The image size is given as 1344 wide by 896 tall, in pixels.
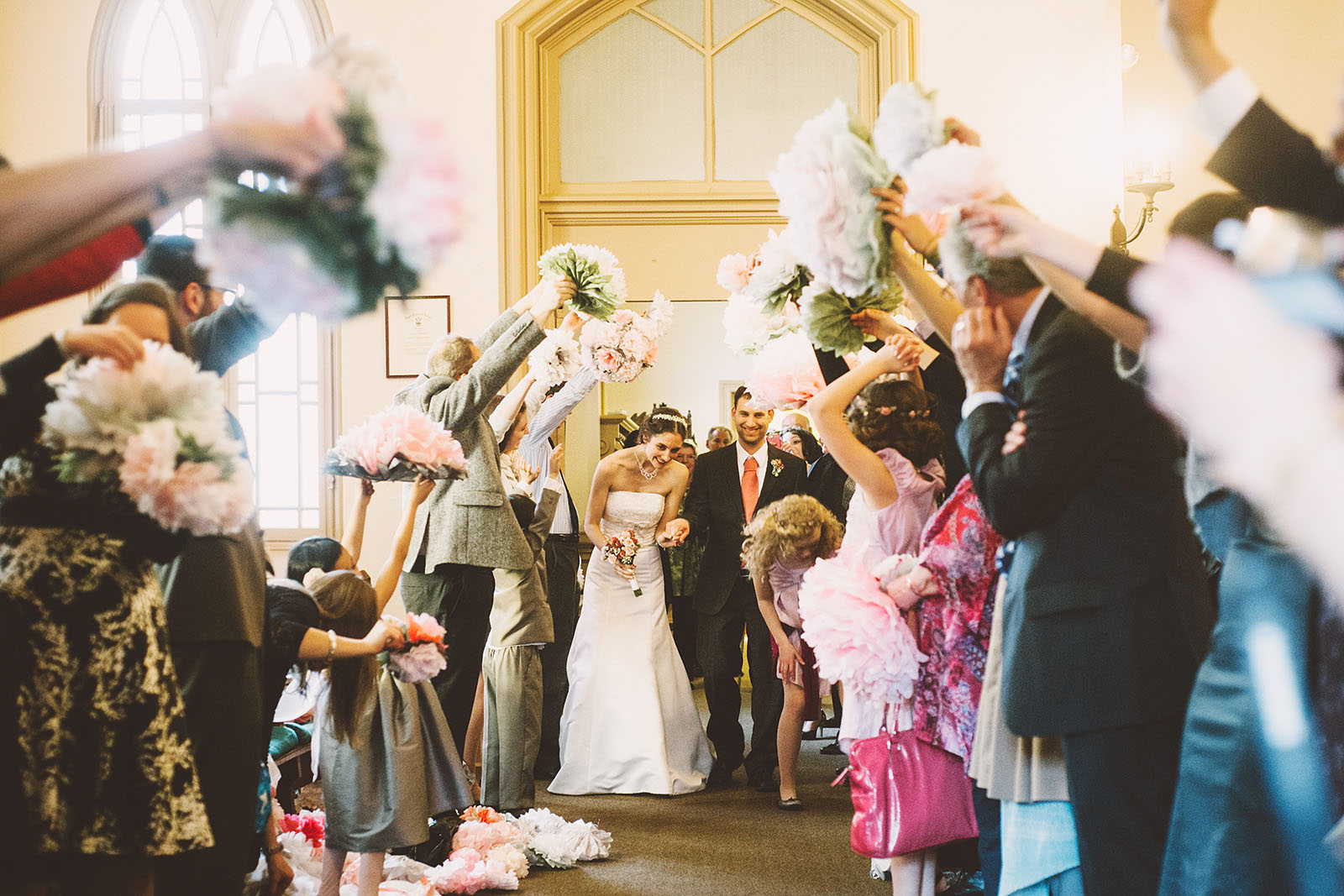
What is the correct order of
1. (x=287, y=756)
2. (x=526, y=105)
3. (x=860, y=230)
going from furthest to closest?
(x=526, y=105)
(x=287, y=756)
(x=860, y=230)

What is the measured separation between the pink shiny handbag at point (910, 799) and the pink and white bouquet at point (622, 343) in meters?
1.86

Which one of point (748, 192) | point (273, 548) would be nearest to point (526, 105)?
point (748, 192)

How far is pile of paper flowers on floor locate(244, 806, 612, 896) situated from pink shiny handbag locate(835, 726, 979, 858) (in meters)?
1.29

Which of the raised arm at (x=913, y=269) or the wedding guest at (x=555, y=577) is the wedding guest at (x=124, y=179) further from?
the wedding guest at (x=555, y=577)

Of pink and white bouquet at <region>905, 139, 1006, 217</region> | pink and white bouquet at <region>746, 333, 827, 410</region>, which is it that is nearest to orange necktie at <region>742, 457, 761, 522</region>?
pink and white bouquet at <region>746, 333, 827, 410</region>

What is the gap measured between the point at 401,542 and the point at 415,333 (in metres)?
2.98

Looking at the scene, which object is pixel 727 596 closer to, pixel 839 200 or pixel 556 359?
pixel 556 359

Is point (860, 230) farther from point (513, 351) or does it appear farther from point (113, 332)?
point (513, 351)

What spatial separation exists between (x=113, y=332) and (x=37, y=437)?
0.61 ft

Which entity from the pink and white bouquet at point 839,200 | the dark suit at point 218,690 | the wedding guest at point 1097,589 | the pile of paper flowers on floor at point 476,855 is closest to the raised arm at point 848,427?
the pink and white bouquet at point 839,200

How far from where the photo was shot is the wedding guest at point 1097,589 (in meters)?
1.57

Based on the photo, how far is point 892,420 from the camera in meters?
2.77

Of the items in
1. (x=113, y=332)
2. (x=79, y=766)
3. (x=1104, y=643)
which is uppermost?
(x=113, y=332)

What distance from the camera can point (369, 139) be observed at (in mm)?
1179
